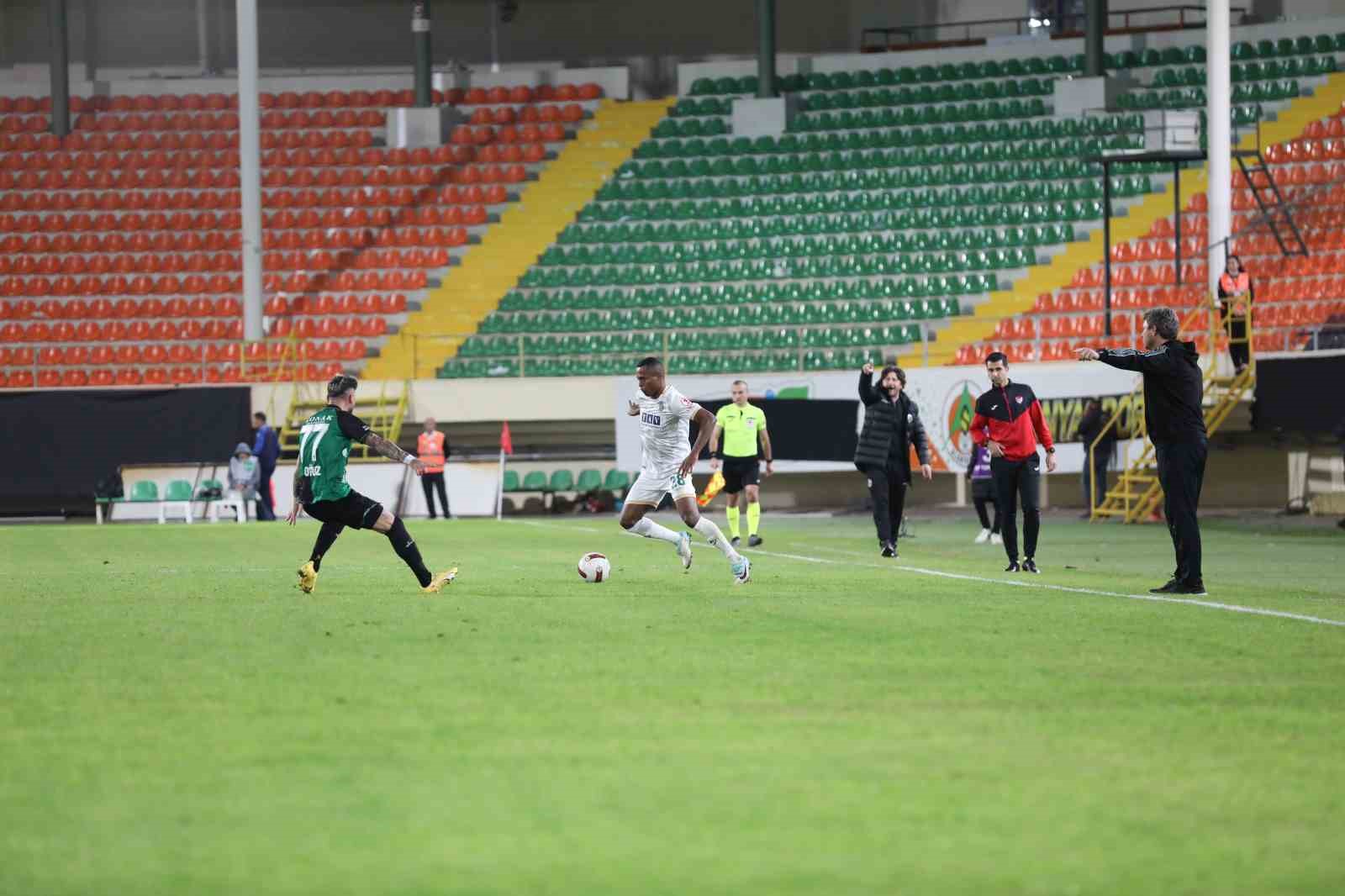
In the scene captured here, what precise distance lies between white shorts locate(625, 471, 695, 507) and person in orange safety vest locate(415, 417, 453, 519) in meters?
16.7

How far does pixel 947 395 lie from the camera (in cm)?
3153

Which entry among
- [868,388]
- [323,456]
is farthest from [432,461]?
[323,456]

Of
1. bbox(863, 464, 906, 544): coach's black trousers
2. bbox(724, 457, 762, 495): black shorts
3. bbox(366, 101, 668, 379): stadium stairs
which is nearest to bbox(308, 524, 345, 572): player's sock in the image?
bbox(863, 464, 906, 544): coach's black trousers

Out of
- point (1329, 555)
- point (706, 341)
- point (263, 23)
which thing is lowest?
point (1329, 555)

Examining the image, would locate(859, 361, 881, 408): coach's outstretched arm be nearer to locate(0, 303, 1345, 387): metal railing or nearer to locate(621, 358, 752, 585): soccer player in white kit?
locate(621, 358, 752, 585): soccer player in white kit

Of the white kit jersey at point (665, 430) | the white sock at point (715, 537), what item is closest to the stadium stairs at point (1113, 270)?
the white kit jersey at point (665, 430)

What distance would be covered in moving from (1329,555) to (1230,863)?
15166mm

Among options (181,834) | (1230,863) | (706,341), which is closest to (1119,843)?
(1230,863)

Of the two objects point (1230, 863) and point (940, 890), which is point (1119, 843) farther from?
point (940, 890)

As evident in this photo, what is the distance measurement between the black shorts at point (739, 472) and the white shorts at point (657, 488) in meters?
7.00

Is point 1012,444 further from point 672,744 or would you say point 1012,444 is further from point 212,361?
point 212,361

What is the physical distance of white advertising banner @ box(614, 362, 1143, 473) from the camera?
99.0 ft

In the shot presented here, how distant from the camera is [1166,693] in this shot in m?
8.28

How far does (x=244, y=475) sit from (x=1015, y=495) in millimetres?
19546
